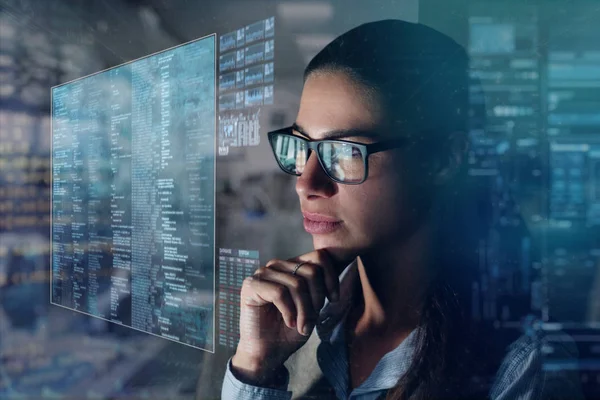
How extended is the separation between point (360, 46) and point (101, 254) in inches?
28.7

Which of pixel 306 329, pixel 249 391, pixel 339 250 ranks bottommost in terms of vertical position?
pixel 249 391

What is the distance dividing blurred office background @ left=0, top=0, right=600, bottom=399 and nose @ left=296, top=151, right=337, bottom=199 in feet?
0.11

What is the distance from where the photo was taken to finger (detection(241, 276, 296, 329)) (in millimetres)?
698

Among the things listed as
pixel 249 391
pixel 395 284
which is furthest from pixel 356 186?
pixel 249 391

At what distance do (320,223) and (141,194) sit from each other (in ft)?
1.41

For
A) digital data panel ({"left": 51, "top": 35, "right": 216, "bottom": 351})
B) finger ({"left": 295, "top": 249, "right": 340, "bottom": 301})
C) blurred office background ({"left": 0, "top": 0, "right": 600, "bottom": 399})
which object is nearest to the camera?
blurred office background ({"left": 0, "top": 0, "right": 600, "bottom": 399})

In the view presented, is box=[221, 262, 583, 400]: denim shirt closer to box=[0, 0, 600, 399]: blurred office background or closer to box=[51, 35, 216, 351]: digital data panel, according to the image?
box=[0, 0, 600, 399]: blurred office background

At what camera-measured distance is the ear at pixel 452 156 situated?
0.59 metres

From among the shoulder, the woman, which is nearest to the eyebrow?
the woman

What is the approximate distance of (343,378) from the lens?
0.71 meters

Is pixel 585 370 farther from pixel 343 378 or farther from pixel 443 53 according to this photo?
pixel 443 53

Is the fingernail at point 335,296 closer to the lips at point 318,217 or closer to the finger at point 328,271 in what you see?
the finger at point 328,271

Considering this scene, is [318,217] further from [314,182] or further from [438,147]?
[438,147]

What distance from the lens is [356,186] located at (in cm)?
63
